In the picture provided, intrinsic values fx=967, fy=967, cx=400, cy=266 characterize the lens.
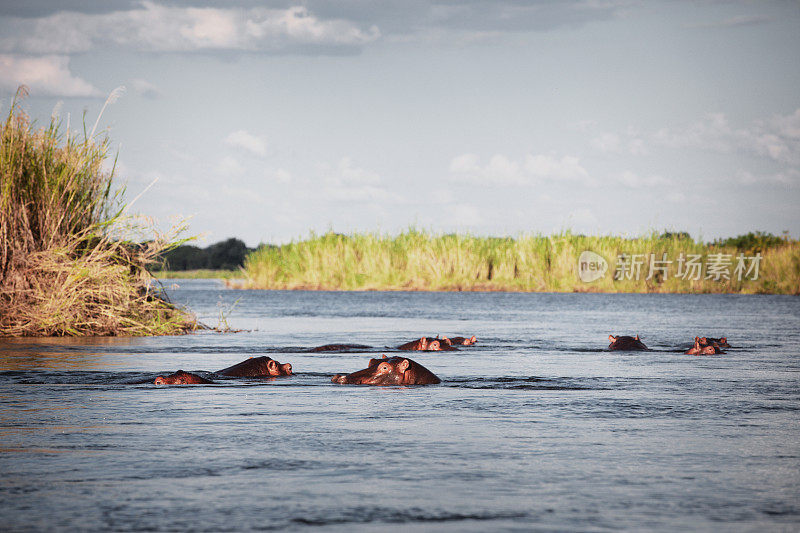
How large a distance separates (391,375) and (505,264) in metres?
32.8

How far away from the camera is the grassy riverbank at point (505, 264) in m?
41.6

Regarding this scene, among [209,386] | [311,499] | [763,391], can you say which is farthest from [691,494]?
[209,386]

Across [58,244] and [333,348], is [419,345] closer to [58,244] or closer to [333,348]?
[333,348]

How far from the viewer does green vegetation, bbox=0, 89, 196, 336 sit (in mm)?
16016

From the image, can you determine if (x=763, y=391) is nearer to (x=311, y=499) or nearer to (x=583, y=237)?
(x=311, y=499)

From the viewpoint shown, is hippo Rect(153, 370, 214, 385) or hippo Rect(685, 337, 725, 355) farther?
hippo Rect(685, 337, 725, 355)

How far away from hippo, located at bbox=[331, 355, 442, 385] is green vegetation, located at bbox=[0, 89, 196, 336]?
7.32m

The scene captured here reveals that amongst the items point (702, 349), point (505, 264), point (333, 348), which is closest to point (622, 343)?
point (702, 349)

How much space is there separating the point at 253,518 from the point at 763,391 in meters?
7.09

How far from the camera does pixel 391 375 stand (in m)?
10.4

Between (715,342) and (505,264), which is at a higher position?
(505,264)

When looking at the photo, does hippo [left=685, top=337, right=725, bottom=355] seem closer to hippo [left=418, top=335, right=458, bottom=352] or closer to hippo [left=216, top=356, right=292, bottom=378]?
hippo [left=418, top=335, right=458, bottom=352]

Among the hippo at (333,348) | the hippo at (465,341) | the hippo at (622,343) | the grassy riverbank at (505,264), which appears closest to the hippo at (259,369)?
the hippo at (333,348)

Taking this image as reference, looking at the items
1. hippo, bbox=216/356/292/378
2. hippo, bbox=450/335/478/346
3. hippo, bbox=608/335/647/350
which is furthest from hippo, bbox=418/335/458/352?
hippo, bbox=216/356/292/378
